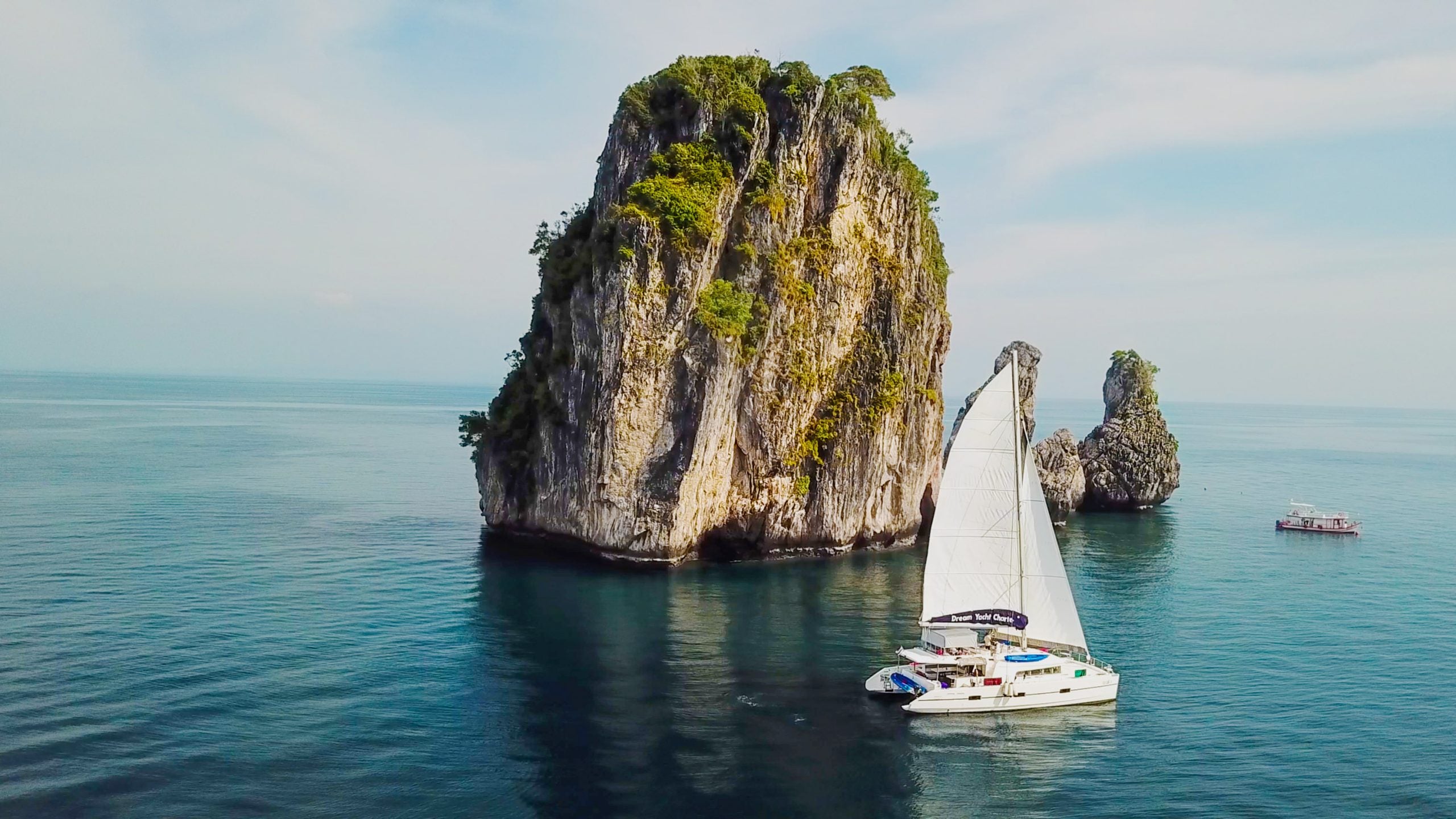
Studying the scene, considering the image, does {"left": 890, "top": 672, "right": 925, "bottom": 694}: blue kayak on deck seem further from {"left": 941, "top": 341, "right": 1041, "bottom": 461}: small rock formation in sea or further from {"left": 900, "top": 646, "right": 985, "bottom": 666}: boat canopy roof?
{"left": 941, "top": 341, "right": 1041, "bottom": 461}: small rock formation in sea

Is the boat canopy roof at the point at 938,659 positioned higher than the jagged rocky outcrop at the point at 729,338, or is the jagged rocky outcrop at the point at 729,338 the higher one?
the jagged rocky outcrop at the point at 729,338

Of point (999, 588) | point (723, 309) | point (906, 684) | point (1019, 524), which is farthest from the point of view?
point (723, 309)

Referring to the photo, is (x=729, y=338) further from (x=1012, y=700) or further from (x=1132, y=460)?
(x=1132, y=460)

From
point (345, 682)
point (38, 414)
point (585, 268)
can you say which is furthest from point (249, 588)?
point (38, 414)

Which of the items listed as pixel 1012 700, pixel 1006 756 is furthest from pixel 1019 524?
pixel 1006 756

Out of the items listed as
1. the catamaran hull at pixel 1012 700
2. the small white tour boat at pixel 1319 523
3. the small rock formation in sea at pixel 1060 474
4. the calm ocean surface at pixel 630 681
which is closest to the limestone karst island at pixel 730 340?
the calm ocean surface at pixel 630 681

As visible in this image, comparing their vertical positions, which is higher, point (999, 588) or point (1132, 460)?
point (1132, 460)

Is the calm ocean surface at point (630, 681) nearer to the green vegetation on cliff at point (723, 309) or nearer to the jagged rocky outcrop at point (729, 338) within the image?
the jagged rocky outcrop at point (729, 338)
